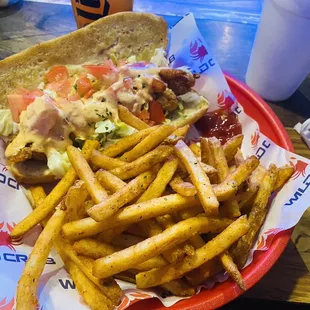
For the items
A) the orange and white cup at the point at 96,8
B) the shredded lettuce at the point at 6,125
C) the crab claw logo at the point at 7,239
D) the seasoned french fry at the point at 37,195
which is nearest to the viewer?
the crab claw logo at the point at 7,239

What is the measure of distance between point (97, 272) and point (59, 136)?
0.83m

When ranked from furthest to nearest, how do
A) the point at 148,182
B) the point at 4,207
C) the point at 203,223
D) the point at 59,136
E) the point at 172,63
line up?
1. the point at 172,63
2. the point at 59,136
3. the point at 4,207
4. the point at 148,182
5. the point at 203,223

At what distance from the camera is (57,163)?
1970mm

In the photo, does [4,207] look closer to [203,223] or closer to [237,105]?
[203,223]

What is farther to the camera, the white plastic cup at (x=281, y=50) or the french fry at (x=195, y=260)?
the white plastic cup at (x=281, y=50)

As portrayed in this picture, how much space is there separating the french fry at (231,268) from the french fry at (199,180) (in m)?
0.19

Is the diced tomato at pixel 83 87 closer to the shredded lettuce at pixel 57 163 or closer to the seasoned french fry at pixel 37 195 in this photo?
the shredded lettuce at pixel 57 163

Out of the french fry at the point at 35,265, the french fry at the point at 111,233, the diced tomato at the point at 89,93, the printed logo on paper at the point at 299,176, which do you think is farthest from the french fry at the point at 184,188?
the diced tomato at the point at 89,93

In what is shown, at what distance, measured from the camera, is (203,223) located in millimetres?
1553

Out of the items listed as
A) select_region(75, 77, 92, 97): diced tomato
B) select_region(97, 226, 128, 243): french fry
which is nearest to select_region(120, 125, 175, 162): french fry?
select_region(97, 226, 128, 243): french fry

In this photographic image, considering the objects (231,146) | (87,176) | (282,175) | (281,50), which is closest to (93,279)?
(87,176)

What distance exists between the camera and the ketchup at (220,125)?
2.44 metres

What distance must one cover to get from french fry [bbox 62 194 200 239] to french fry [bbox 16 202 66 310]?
0.20 feet

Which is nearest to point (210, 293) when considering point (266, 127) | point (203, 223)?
point (203, 223)
